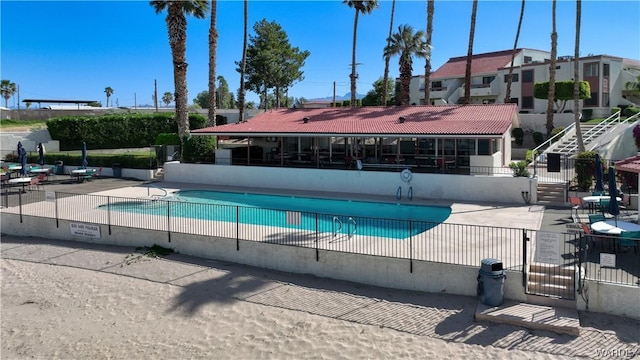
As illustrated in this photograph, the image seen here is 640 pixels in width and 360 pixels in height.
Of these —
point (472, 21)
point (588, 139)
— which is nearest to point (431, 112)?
point (588, 139)

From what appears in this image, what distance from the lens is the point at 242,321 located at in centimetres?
1117

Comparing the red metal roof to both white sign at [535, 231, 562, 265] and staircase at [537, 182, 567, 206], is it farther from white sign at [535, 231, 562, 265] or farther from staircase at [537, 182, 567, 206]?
white sign at [535, 231, 562, 265]

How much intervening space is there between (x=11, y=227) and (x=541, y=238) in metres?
19.4

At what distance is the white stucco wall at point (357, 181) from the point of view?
21078 mm

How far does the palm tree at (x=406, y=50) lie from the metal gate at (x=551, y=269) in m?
24.8

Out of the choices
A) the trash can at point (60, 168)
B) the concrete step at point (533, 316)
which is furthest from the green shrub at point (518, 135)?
the trash can at point (60, 168)

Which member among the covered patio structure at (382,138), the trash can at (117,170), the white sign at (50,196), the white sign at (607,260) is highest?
the covered patio structure at (382,138)

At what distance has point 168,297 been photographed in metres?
12.7

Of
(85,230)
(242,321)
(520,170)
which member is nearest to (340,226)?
(242,321)

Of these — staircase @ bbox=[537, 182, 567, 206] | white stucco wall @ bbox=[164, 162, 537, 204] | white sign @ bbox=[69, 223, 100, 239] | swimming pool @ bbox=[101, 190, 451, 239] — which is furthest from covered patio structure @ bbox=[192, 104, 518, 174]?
white sign @ bbox=[69, 223, 100, 239]

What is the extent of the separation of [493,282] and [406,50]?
2853 centimetres

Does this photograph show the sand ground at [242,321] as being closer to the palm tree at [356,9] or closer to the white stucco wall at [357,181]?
the white stucco wall at [357,181]

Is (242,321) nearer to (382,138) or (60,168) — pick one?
(382,138)

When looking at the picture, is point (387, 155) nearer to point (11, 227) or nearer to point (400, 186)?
point (400, 186)
